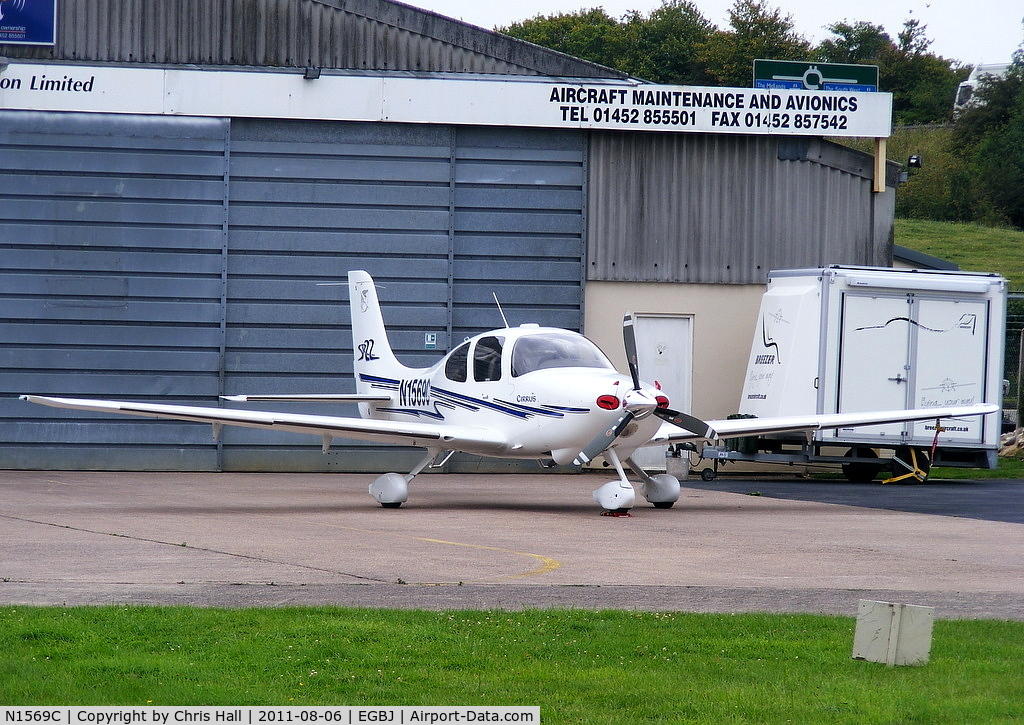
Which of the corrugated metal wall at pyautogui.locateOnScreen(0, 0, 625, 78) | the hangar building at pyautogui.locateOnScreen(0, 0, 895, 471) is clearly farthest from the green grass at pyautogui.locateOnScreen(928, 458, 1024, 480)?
the corrugated metal wall at pyautogui.locateOnScreen(0, 0, 625, 78)

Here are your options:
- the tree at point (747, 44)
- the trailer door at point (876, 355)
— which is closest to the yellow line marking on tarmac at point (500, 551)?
the trailer door at point (876, 355)

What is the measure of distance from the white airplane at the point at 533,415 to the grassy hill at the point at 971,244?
111ft

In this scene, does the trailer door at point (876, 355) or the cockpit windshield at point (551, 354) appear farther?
the trailer door at point (876, 355)

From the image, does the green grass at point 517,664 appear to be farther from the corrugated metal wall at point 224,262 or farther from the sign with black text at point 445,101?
the sign with black text at point 445,101

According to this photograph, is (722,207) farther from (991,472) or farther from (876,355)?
(991,472)

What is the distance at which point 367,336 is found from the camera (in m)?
17.5

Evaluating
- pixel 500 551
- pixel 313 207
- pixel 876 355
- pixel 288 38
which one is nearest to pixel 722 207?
pixel 876 355

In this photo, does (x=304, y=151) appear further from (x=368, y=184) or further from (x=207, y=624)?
(x=207, y=624)

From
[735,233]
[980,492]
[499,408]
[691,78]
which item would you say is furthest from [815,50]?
[499,408]

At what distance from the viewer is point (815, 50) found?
72125mm

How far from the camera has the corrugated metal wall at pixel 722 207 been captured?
2155 centimetres

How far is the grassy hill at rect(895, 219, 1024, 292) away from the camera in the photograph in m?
47.5

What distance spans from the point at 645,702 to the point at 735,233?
58.7 feet
